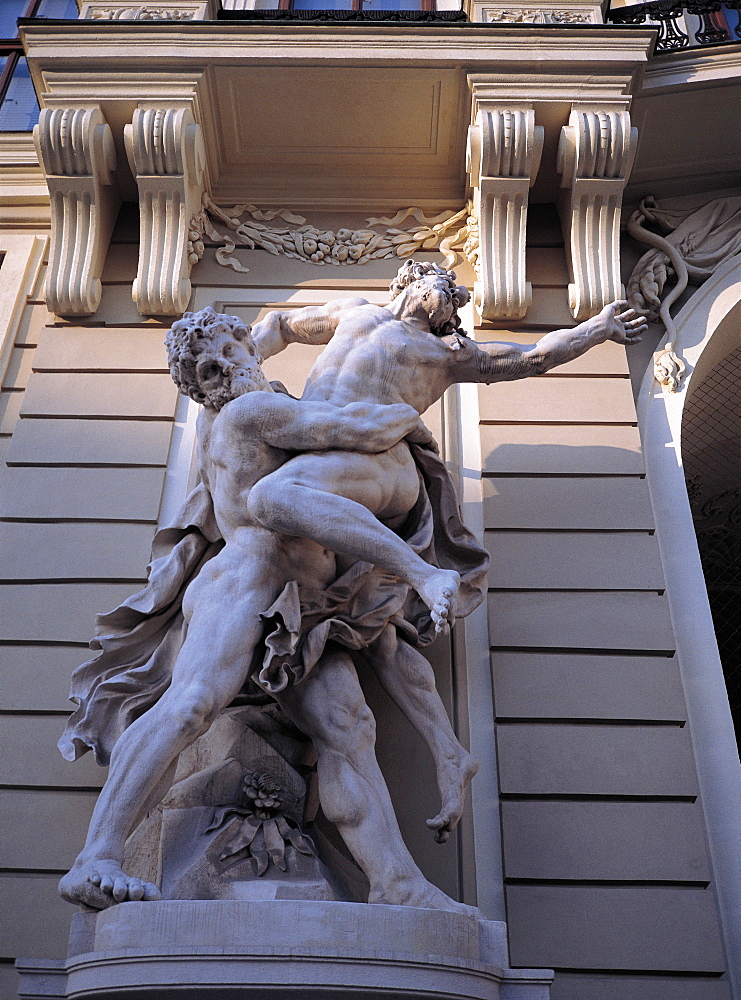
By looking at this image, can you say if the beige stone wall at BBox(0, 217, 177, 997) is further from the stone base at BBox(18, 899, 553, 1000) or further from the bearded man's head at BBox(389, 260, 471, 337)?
the bearded man's head at BBox(389, 260, 471, 337)

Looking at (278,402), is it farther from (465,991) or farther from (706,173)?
(706,173)

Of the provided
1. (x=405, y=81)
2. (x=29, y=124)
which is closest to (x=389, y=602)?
(x=405, y=81)

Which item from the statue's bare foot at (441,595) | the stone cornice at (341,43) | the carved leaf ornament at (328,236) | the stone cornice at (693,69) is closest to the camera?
the statue's bare foot at (441,595)

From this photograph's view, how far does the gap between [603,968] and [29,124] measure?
625cm

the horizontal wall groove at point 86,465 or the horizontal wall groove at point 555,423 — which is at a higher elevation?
the horizontal wall groove at point 555,423

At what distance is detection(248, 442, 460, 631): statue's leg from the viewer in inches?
147

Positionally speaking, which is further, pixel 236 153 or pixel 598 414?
pixel 236 153

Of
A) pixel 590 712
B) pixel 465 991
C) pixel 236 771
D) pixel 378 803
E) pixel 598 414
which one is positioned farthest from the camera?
pixel 598 414

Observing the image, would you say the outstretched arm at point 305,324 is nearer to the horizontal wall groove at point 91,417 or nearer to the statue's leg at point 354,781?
the horizontal wall groove at point 91,417

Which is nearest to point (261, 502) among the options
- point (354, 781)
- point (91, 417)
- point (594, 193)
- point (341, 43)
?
point (354, 781)

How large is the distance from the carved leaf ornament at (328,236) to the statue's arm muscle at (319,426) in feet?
7.34

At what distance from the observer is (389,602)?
4.32m

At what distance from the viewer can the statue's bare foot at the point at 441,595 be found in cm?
357

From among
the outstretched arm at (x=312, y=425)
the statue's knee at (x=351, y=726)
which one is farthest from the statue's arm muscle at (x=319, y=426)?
the statue's knee at (x=351, y=726)
